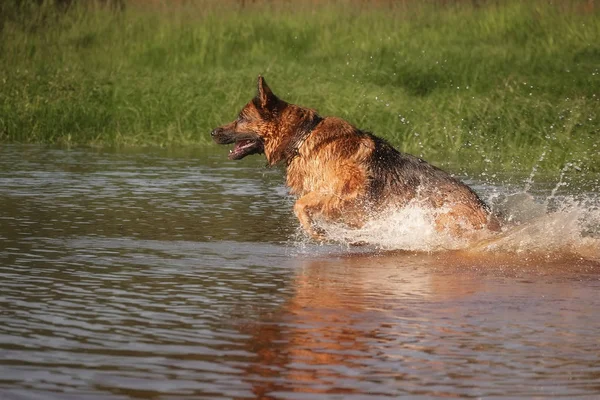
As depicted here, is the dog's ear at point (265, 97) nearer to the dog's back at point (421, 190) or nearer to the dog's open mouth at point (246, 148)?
the dog's open mouth at point (246, 148)

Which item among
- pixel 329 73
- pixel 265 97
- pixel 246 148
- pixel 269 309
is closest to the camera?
pixel 269 309

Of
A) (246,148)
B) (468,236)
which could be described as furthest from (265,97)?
(468,236)

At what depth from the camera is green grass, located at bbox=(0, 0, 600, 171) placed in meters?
18.3

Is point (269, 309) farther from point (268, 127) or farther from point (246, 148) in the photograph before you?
point (246, 148)

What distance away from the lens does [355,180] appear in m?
10.8

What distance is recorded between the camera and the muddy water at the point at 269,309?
6.05 m

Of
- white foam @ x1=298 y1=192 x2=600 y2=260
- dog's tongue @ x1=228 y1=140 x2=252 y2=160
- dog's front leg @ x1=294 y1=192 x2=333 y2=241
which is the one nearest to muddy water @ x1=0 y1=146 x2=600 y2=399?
white foam @ x1=298 y1=192 x2=600 y2=260

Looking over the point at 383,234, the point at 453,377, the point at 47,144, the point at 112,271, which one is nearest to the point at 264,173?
the point at 47,144

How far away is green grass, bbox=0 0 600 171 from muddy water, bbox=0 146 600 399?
18.9ft

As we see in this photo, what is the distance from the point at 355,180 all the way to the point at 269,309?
Answer: 10.1 feet

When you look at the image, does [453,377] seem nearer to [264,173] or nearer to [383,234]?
[383,234]

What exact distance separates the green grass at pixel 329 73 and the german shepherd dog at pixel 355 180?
20.5ft

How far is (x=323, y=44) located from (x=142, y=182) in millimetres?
7884

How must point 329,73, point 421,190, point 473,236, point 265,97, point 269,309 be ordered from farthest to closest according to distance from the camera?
point 329,73 → point 265,97 → point 421,190 → point 473,236 → point 269,309
